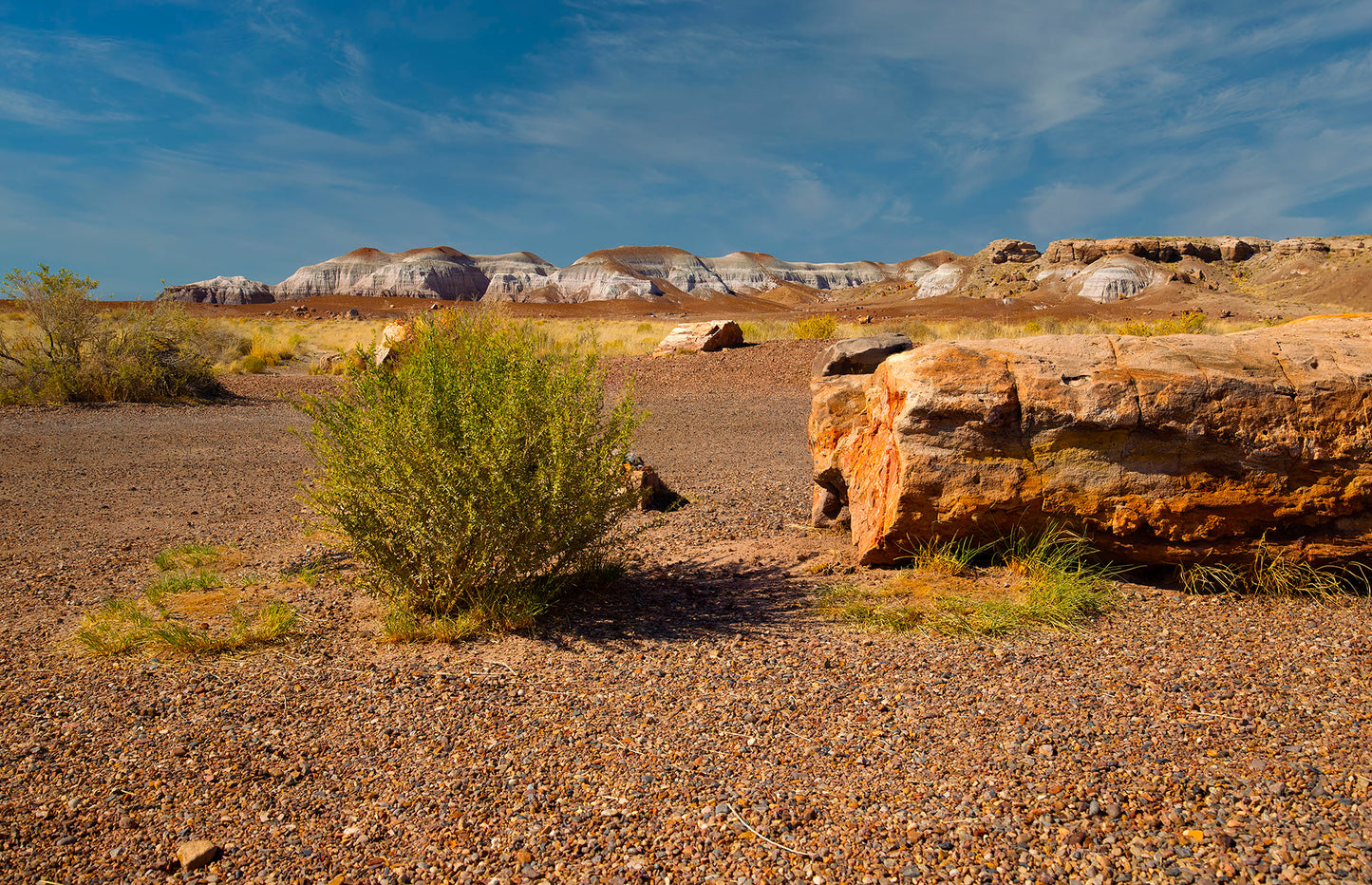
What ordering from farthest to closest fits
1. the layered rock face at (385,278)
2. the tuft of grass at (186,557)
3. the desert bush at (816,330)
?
the layered rock face at (385,278) < the desert bush at (816,330) < the tuft of grass at (186,557)

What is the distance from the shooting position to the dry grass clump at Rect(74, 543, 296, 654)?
157 inches

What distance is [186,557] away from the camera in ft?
19.0

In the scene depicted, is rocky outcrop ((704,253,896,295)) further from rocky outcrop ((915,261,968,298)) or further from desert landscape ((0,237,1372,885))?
desert landscape ((0,237,1372,885))

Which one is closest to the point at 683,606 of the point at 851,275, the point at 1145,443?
the point at 1145,443

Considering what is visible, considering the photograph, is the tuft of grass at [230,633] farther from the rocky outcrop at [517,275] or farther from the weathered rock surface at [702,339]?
the rocky outcrop at [517,275]

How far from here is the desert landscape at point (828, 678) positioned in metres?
2.44

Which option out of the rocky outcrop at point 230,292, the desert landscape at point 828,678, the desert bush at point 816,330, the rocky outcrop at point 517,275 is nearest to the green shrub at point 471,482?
the desert landscape at point 828,678

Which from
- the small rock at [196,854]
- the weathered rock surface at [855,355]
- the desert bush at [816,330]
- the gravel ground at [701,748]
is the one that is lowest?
the small rock at [196,854]

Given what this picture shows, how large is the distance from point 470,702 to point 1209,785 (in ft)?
9.01

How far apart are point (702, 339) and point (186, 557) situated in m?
13.3

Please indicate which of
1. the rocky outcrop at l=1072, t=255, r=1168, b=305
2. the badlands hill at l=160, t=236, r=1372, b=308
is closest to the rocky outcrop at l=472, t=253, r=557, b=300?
the badlands hill at l=160, t=236, r=1372, b=308

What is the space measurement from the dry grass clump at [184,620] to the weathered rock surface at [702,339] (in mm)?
13436

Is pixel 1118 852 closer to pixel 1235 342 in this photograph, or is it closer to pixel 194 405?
pixel 1235 342

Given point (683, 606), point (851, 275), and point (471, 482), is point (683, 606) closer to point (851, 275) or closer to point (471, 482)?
point (471, 482)
